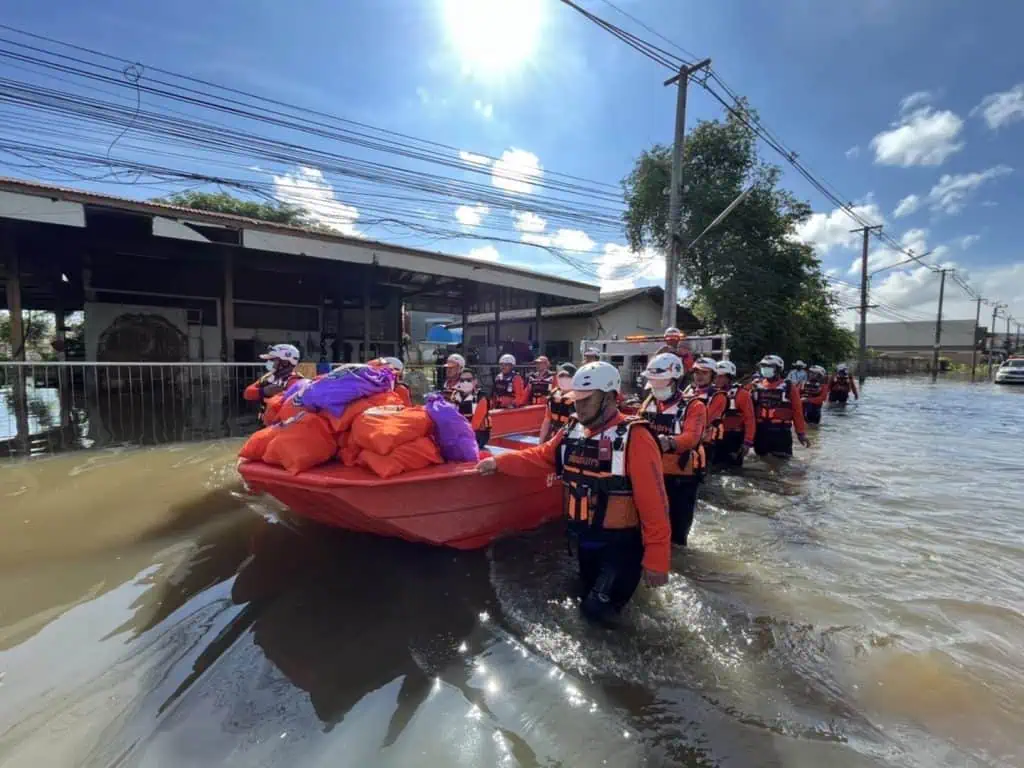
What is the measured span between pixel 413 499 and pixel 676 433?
205 cm

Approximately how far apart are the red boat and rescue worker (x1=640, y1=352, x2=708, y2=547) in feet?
3.31

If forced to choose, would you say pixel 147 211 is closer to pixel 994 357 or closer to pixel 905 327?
pixel 994 357

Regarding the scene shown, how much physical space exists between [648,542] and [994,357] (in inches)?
3021

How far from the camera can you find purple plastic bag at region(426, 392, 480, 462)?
3.49 metres

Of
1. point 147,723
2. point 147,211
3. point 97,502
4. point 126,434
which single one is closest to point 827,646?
point 147,723

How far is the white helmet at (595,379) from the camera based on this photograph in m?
2.50

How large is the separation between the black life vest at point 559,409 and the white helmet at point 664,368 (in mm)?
889

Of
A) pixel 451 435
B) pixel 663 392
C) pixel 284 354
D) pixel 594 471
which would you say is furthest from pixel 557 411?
pixel 284 354

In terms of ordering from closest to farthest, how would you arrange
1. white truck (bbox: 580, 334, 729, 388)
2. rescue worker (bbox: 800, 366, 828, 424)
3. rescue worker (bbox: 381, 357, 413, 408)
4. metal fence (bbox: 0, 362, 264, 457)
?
rescue worker (bbox: 381, 357, 413, 408)
metal fence (bbox: 0, 362, 264, 457)
white truck (bbox: 580, 334, 729, 388)
rescue worker (bbox: 800, 366, 828, 424)

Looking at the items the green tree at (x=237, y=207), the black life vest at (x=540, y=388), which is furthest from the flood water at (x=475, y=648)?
the green tree at (x=237, y=207)

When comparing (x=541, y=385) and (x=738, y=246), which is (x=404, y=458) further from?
(x=738, y=246)

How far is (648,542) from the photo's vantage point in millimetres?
2424

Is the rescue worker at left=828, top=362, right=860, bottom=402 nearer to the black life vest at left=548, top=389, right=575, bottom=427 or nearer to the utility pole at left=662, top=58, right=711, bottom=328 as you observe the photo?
the utility pole at left=662, top=58, right=711, bottom=328

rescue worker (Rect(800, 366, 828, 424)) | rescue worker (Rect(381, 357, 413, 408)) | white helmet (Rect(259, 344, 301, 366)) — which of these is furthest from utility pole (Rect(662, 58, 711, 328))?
Answer: white helmet (Rect(259, 344, 301, 366))
